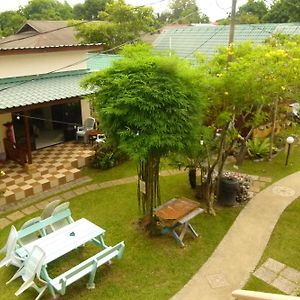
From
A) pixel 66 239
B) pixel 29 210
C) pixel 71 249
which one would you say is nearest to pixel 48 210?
pixel 66 239

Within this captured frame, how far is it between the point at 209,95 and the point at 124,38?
21.9m

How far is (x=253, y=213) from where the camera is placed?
995cm

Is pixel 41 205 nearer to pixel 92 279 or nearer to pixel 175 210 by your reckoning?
pixel 92 279

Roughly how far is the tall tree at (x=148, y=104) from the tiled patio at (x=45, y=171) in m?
5.16

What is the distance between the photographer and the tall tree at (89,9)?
206ft

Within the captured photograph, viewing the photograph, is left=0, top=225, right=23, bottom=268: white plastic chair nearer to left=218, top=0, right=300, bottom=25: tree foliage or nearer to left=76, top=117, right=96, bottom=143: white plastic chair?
left=76, top=117, right=96, bottom=143: white plastic chair

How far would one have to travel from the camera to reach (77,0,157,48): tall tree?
27169 mm

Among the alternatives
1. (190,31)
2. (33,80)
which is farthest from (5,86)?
(190,31)

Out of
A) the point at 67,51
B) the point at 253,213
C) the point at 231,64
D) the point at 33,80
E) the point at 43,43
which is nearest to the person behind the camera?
the point at 231,64

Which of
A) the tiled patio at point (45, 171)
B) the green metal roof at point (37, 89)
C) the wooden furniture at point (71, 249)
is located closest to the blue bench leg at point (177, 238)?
the wooden furniture at point (71, 249)

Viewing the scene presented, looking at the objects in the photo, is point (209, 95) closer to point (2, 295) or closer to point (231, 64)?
point (231, 64)

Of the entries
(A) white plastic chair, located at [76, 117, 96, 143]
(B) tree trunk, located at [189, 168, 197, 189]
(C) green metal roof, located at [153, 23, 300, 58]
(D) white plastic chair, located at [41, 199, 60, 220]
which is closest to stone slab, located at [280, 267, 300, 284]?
(B) tree trunk, located at [189, 168, 197, 189]

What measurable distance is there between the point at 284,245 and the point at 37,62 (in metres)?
12.0

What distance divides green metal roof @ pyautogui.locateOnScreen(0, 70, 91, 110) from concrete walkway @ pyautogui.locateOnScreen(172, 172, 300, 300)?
778cm
